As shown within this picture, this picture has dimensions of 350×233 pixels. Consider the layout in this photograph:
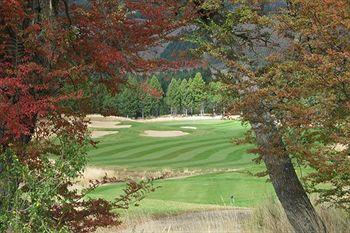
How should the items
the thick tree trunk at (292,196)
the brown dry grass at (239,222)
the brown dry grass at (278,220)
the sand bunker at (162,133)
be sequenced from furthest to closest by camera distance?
the sand bunker at (162,133)
the brown dry grass at (239,222)
the brown dry grass at (278,220)
the thick tree trunk at (292,196)

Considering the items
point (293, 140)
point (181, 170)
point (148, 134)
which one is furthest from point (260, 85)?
point (148, 134)

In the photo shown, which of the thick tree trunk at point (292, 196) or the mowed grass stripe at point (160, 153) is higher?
the thick tree trunk at point (292, 196)

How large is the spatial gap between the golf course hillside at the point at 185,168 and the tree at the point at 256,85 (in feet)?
2.30

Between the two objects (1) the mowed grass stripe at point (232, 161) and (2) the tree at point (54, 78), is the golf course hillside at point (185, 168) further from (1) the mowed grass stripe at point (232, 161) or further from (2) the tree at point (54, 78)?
(2) the tree at point (54, 78)

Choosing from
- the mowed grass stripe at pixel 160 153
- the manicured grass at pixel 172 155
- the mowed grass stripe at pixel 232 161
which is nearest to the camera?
the mowed grass stripe at pixel 232 161

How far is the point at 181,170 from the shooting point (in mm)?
29438

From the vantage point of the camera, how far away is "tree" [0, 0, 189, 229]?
4.45m

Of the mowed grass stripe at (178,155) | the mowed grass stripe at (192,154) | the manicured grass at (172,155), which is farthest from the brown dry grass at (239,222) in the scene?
the mowed grass stripe at (178,155)

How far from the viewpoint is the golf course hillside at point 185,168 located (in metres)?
16.6

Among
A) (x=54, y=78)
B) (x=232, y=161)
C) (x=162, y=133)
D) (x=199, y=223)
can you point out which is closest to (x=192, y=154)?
(x=232, y=161)

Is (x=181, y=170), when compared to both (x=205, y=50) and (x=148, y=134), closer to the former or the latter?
(x=205, y=50)

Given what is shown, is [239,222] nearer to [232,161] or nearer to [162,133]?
[232,161]

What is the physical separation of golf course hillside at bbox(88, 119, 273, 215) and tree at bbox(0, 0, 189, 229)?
1.62 feet

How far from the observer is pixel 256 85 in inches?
294
